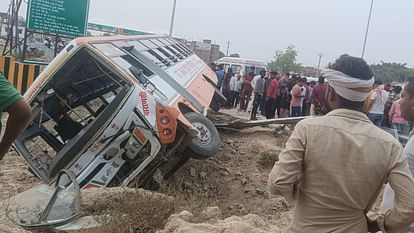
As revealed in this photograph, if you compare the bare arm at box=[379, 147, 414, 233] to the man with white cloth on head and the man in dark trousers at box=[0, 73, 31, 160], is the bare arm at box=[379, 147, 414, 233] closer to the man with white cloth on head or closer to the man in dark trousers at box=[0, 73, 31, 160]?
the man with white cloth on head

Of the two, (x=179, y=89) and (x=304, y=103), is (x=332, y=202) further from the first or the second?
(x=304, y=103)

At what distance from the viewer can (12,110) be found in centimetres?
260

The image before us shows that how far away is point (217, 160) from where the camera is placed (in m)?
7.84

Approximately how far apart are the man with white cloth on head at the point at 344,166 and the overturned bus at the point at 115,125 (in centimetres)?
341

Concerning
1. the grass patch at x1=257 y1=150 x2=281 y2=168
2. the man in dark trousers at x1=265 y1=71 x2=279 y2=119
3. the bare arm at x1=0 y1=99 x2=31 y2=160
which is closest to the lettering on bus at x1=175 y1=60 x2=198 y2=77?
the grass patch at x1=257 y1=150 x2=281 y2=168

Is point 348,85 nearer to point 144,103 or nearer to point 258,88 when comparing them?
point 144,103

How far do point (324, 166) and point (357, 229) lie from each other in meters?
0.33

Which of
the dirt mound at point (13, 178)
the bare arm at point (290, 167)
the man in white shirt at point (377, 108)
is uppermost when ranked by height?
the bare arm at point (290, 167)

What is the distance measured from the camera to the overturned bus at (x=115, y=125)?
5473 millimetres

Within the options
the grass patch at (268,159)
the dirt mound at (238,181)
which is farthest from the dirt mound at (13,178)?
the grass patch at (268,159)

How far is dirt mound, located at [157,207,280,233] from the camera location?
3984 mm

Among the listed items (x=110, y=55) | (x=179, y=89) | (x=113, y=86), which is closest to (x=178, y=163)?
(x=179, y=89)

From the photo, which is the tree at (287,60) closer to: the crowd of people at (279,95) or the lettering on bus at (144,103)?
the crowd of people at (279,95)

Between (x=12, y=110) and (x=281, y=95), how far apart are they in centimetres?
1368
